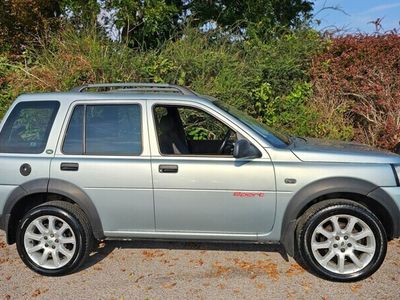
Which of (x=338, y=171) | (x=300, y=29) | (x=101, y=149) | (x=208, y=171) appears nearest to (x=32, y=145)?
(x=101, y=149)

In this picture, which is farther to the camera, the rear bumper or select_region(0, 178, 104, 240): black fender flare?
select_region(0, 178, 104, 240): black fender flare

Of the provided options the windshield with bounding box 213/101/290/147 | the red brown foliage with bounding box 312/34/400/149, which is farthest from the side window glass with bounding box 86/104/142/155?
the red brown foliage with bounding box 312/34/400/149

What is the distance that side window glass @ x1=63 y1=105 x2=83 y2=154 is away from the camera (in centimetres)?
400

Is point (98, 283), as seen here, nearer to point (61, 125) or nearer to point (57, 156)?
point (57, 156)

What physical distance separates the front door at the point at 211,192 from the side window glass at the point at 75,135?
2.31 feet

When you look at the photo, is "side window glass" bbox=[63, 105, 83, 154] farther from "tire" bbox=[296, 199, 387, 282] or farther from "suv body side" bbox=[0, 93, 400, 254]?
"tire" bbox=[296, 199, 387, 282]

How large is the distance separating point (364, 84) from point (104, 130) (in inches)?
227

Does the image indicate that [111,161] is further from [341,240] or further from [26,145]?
[341,240]

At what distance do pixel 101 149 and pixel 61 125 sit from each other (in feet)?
1.51

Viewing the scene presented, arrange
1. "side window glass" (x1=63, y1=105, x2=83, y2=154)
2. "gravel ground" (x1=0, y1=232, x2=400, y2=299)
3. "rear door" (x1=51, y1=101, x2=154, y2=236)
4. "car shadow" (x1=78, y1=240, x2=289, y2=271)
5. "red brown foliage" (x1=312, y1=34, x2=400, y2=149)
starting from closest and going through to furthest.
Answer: "gravel ground" (x1=0, y1=232, x2=400, y2=299) < "rear door" (x1=51, y1=101, x2=154, y2=236) < "side window glass" (x1=63, y1=105, x2=83, y2=154) < "car shadow" (x1=78, y1=240, x2=289, y2=271) < "red brown foliage" (x1=312, y1=34, x2=400, y2=149)

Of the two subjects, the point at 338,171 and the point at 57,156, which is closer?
the point at 338,171

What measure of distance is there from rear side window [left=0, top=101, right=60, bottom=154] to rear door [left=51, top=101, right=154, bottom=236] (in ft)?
0.67

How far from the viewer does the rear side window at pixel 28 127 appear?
4.05 meters

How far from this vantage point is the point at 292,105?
8164 millimetres
